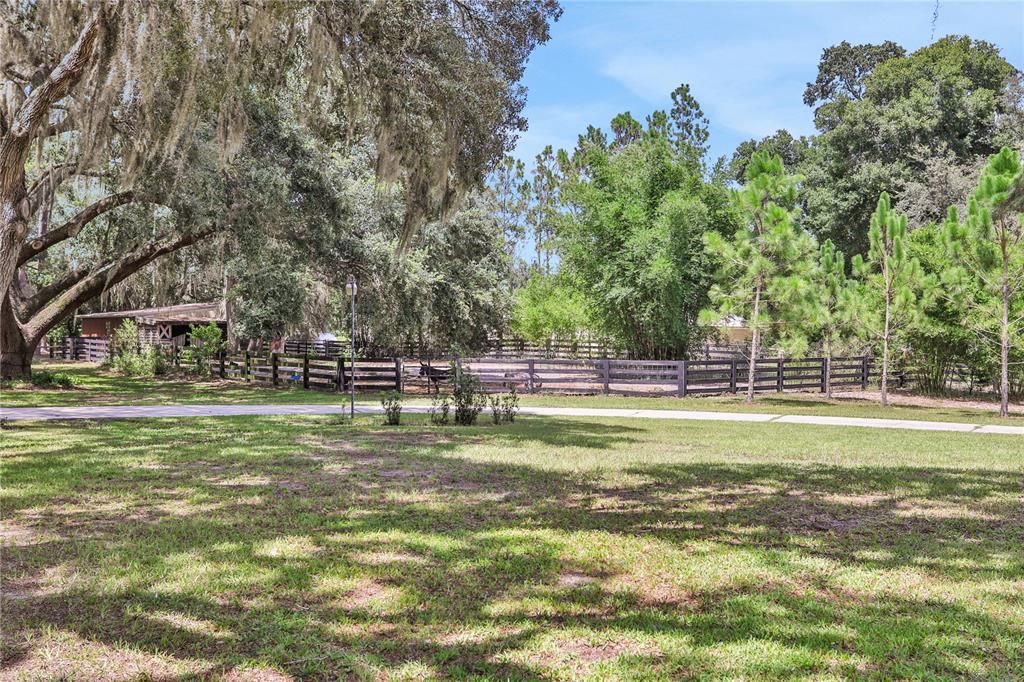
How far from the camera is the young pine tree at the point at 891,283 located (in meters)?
18.6

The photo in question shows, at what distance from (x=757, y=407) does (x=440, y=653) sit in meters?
15.9

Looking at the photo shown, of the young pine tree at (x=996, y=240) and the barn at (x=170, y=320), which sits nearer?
the young pine tree at (x=996, y=240)

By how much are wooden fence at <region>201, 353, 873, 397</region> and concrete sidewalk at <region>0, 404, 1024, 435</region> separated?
393 cm

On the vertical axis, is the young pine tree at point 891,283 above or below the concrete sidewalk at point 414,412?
above

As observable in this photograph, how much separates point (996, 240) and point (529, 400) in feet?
37.9

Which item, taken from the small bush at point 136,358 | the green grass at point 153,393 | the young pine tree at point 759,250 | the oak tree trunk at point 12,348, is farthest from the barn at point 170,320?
the young pine tree at point 759,250

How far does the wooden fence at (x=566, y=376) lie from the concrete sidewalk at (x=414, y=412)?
393cm

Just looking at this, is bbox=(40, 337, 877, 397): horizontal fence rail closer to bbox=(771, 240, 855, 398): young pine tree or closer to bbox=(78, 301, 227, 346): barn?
bbox=(771, 240, 855, 398): young pine tree

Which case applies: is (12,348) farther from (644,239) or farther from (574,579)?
(574,579)

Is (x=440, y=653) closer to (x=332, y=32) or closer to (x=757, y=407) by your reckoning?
(x=332, y=32)

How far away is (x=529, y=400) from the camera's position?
1853 cm

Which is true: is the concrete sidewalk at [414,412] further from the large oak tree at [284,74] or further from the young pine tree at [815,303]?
the young pine tree at [815,303]

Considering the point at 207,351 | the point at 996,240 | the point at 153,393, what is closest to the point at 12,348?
the point at 153,393

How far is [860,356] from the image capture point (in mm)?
24641
